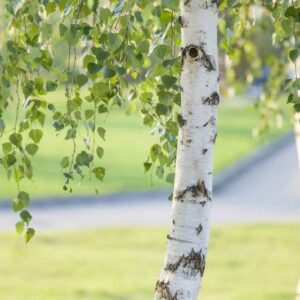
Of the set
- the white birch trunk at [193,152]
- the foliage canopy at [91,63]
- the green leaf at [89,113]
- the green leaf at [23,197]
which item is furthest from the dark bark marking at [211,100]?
the green leaf at [23,197]

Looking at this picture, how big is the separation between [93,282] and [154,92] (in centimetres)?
492

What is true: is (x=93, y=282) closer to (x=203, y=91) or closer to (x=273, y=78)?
(x=273, y=78)

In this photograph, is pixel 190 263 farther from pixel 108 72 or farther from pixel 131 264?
pixel 131 264

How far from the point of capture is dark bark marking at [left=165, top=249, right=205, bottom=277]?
338cm

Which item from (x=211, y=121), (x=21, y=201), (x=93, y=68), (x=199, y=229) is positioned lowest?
(x=199, y=229)

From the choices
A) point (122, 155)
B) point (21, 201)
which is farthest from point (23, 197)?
point (122, 155)

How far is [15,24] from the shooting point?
3480 mm

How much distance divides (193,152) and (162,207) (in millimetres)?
9192

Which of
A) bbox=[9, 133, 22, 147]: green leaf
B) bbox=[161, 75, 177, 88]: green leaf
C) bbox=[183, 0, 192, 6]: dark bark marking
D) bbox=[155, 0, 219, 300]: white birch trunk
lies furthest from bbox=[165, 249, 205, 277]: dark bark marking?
bbox=[183, 0, 192, 6]: dark bark marking

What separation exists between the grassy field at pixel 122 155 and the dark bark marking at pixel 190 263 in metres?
6.15

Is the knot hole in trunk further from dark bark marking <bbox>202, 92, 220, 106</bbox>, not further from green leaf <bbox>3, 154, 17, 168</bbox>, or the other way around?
green leaf <bbox>3, 154, 17, 168</bbox>

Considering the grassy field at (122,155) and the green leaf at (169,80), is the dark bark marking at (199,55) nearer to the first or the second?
the green leaf at (169,80)

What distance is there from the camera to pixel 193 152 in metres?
3.31

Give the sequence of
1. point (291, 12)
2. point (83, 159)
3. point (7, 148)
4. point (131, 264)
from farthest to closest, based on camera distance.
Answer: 1. point (131, 264)
2. point (7, 148)
3. point (83, 159)
4. point (291, 12)
